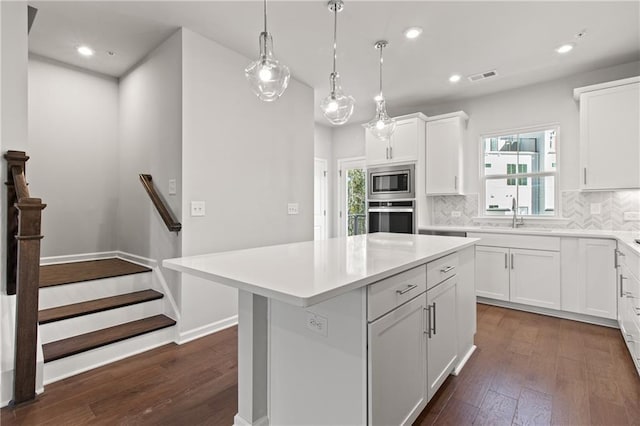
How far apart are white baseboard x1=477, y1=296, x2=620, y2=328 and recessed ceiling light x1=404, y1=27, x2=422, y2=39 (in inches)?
117

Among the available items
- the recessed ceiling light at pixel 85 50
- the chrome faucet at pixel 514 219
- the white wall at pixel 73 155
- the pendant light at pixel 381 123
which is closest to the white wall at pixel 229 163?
the recessed ceiling light at pixel 85 50

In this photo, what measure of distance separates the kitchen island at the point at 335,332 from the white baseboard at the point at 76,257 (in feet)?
9.64

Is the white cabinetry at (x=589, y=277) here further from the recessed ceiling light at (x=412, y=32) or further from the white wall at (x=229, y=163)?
the white wall at (x=229, y=163)

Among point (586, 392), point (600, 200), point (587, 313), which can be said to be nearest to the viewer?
point (586, 392)

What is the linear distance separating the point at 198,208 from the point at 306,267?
69.2 inches

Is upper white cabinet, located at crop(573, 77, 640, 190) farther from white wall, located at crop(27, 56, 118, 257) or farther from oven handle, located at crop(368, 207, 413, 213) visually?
white wall, located at crop(27, 56, 118, 257)

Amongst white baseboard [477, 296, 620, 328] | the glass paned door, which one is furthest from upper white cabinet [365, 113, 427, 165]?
white baseboard [477, 296, 620, 328]

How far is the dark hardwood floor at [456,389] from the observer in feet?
5.86

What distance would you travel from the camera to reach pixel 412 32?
2.77 meters

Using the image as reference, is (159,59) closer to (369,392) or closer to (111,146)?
(111,146)

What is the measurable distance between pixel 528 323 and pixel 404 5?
3.12 m

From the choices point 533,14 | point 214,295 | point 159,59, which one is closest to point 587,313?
point 533,14

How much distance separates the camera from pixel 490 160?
4297mm

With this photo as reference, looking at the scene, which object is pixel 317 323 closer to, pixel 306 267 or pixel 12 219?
pixel 306 267
